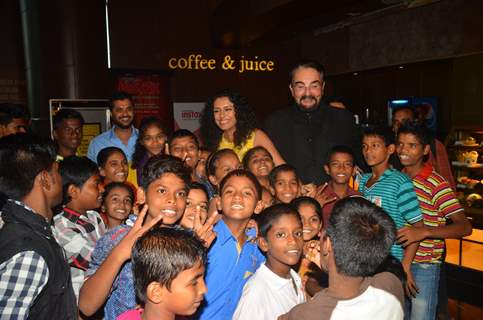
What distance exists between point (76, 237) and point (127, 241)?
0.93 meters

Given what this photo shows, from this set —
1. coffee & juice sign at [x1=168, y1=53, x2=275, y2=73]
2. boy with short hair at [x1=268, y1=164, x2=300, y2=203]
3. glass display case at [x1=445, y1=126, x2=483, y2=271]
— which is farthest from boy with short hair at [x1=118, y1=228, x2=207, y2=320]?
coffee & juice sign at [x1=168, y1=53, x2=275, y2=73]

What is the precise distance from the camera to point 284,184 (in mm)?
3100

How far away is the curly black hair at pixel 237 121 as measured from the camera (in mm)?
3619

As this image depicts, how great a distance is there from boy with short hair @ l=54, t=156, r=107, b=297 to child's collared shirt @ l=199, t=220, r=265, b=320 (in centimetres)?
78

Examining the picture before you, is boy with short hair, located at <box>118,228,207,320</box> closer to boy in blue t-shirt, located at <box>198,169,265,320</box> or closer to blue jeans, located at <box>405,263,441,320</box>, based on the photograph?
boy in blue t-shirt, located at <box>198,169,265,320</box>

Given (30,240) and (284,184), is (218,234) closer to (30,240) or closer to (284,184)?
(284,184)

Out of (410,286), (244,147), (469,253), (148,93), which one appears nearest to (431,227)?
(410,286)

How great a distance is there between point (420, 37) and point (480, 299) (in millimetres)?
4518

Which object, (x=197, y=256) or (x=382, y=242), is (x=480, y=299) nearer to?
(x=382, y=242)

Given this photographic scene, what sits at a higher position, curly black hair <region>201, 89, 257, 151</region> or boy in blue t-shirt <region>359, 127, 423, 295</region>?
curly black hair <region>201, 89, 257, 151</region>

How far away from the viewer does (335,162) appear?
3285 mm

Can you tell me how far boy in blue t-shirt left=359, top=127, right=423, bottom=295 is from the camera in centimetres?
283

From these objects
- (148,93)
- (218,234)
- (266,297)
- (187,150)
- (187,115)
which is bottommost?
(266,297)

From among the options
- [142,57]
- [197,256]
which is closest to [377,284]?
[197,256]
